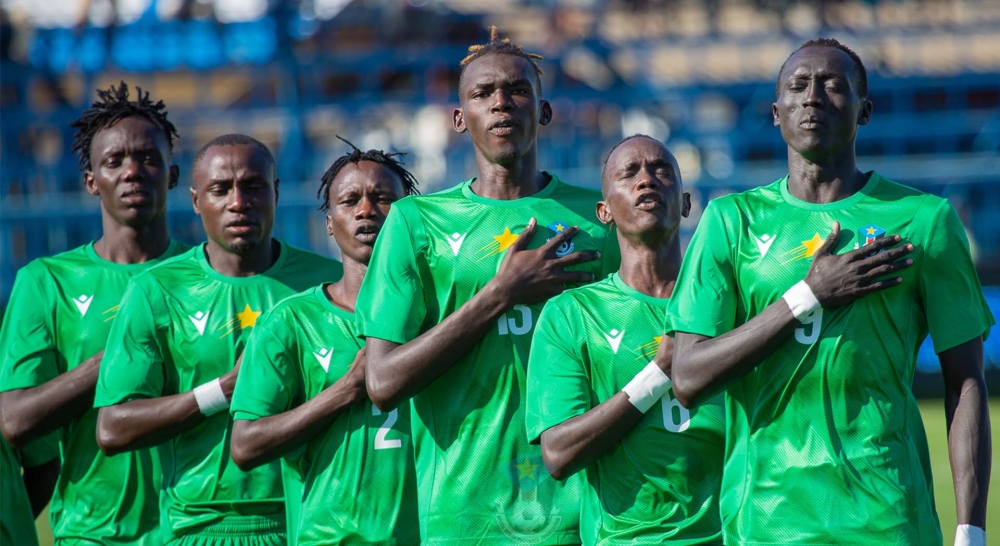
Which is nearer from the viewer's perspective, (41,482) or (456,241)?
(456,241)

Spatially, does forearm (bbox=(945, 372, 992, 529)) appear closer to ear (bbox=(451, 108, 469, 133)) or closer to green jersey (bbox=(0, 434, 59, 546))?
ear (bbox=(451, 108, 469, 133))

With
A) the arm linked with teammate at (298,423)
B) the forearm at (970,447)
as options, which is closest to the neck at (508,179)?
the arm linked with teammate at (298,423)

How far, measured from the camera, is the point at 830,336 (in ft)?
11.6

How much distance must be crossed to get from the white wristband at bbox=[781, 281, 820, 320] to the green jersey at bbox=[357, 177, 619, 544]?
38.0 inches

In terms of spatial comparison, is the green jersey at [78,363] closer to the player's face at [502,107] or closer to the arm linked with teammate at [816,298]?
the player's face at [502,107]

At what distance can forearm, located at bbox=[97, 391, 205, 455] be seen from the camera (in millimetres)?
4867

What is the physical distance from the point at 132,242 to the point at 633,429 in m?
2.71

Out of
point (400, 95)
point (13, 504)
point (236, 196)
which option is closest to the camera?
point (236, 196)

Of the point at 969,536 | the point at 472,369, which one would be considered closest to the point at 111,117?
the point at 472,369

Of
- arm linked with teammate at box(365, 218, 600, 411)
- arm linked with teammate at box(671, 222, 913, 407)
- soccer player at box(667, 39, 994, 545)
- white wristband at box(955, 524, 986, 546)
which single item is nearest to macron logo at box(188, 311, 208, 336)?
arm linked with teammate at box(365, 218, 600, 411)

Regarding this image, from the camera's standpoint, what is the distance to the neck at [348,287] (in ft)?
15.7

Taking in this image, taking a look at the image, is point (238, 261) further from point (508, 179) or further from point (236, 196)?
point (508, 179)

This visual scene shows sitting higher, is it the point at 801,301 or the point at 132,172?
the point at 132,172

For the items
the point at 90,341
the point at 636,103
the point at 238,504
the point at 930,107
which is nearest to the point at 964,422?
the point at 238,504
